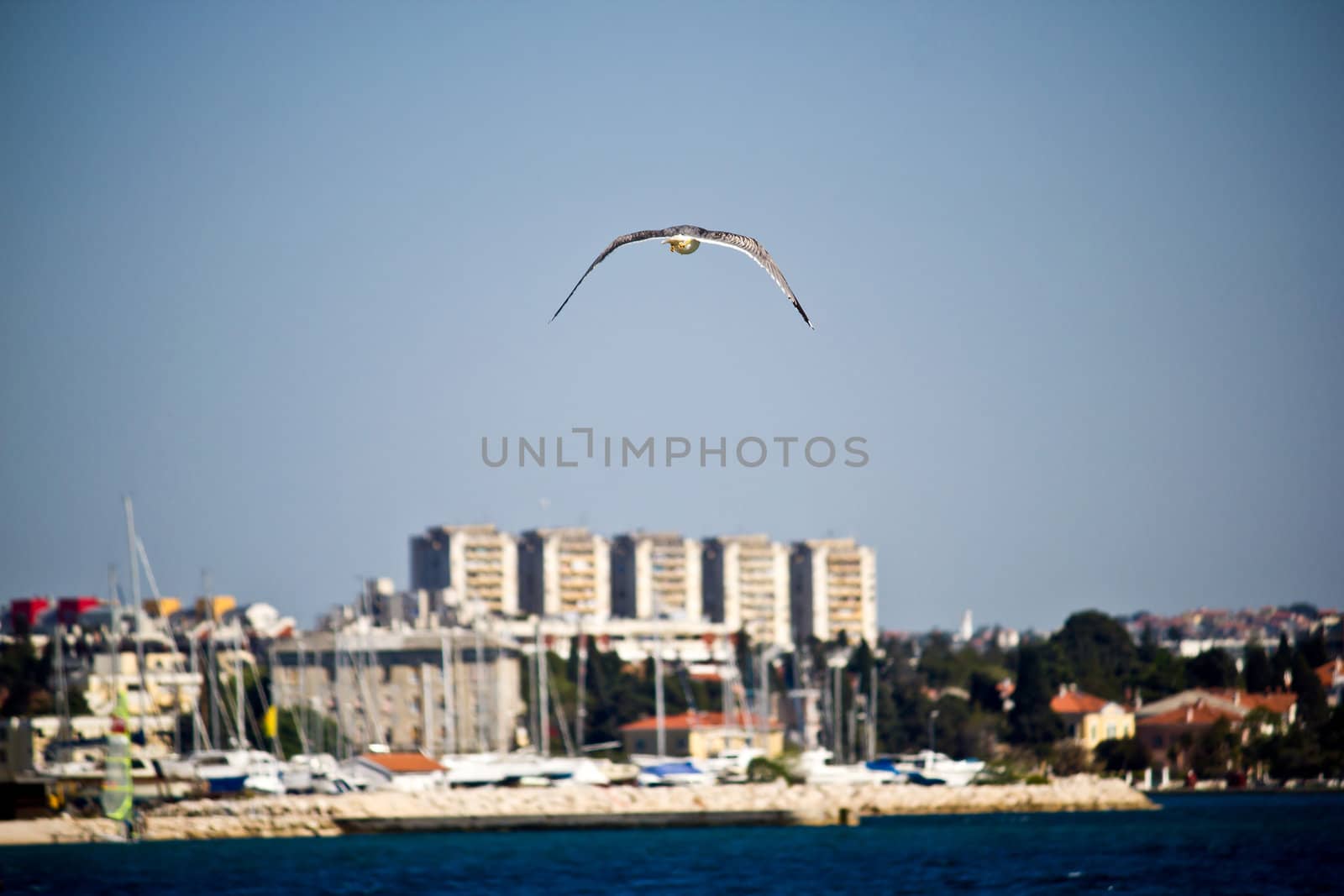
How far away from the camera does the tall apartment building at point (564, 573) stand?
572 ft

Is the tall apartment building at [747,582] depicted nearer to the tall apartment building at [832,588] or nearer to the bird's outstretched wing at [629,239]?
the tall apartment building at [832,588]

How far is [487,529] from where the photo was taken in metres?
180

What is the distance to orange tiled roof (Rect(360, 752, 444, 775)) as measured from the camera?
9338 centimetres

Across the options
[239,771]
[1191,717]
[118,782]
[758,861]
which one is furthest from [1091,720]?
[118,782]

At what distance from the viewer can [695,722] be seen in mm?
112625

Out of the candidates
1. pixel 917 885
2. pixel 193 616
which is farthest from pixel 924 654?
pixel 917 885

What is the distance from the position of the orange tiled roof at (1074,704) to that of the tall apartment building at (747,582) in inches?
2540

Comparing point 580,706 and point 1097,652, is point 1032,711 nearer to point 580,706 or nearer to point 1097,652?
point 1097,652

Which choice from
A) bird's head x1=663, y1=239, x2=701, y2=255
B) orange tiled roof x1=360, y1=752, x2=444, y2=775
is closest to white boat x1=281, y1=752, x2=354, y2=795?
orange tiled roof x1=360, y1=752, x2=444, y2=775

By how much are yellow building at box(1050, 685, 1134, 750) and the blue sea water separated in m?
22.6

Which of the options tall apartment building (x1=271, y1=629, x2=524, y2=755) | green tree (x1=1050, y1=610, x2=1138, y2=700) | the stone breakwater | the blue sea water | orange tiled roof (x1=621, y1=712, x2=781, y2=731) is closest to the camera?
the blue sea water

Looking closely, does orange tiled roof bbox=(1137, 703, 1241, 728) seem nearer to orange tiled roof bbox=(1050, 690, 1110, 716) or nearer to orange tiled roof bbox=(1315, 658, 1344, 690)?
orange tiled roof bbox=(1050, 690, 1110, 716)

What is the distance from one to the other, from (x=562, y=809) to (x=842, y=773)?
17229 mm

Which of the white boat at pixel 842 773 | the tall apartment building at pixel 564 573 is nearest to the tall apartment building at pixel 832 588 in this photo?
the tall apartment building at pixel 564 573
